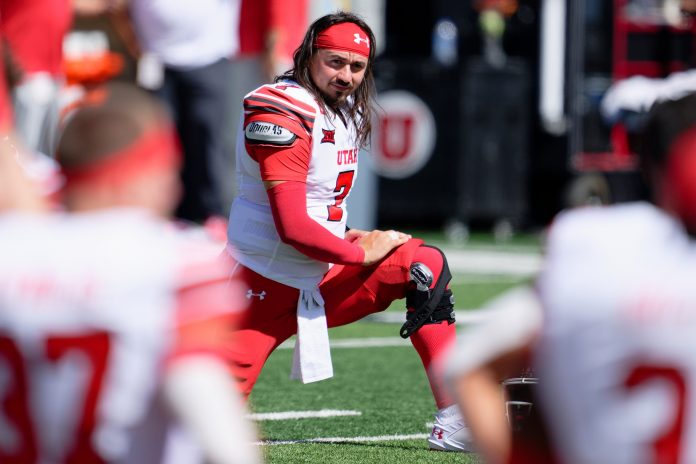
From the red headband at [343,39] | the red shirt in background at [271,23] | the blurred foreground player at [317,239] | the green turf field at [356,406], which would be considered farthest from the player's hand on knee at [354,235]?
the red shirt in background at [271,23]

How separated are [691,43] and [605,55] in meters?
0.87

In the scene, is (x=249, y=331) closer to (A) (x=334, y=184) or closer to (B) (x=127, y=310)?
(A) (x=334, y=184)

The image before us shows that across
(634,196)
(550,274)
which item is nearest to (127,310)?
(550,274)

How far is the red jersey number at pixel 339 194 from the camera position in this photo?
15.6ft

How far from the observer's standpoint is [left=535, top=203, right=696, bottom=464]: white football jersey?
2.35 meters

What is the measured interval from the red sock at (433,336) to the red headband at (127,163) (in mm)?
2367

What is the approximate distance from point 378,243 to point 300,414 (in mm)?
1065

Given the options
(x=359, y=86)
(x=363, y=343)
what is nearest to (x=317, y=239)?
(x=359, y=86)

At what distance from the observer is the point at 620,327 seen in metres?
2.36

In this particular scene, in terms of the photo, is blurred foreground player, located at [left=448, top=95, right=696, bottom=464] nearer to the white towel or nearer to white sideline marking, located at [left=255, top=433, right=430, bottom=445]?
the white towel

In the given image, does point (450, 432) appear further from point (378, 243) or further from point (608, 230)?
point (608, 230)

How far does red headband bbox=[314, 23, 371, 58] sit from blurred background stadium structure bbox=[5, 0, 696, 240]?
8.30 m

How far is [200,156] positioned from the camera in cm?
641

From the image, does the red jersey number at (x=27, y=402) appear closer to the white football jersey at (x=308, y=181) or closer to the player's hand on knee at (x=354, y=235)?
the white football jersey at (x=308, y=181)
